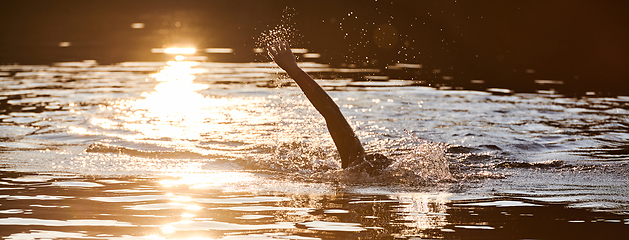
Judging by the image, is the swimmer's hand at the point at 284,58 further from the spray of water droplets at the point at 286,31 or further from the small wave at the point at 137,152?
the spray of water droplets at the point at 286,31

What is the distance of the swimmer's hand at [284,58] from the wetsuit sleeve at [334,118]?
0.06 m

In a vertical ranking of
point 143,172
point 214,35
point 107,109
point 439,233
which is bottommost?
point 439,233

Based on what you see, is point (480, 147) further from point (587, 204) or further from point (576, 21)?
point (576, 21)

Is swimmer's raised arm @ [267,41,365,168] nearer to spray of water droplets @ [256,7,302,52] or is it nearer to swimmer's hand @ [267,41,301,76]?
swimmer's hand @ [267,41,301,76]

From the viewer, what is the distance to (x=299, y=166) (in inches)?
354

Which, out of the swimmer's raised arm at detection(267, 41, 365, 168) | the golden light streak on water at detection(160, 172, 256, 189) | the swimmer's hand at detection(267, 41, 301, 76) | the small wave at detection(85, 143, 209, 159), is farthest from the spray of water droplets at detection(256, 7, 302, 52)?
the golden light streak on water at detection(160, 172, 256, 189)

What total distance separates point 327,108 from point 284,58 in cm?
85

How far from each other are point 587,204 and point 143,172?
5.05 metres

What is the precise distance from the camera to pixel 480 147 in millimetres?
10320

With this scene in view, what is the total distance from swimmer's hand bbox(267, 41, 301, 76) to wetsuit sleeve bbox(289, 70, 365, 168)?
0.21 ft

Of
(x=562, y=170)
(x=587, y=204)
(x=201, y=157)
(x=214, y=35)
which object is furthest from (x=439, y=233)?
(x=214, y=35)

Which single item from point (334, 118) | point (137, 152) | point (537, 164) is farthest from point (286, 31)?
point (334, 118)

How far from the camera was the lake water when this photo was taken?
19.5 ft

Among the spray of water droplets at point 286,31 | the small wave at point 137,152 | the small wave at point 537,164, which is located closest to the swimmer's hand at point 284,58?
the small wave at point 137,152
